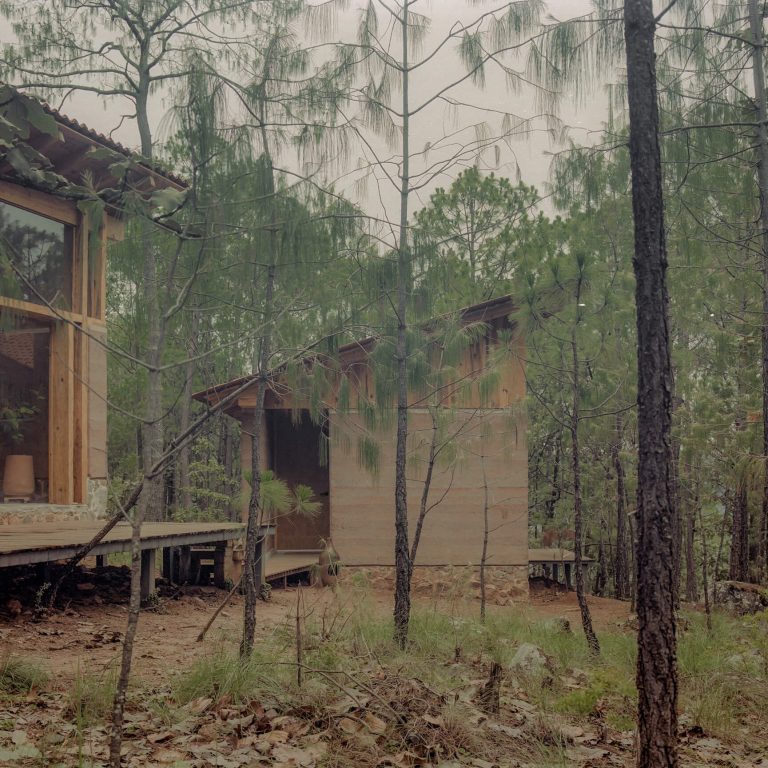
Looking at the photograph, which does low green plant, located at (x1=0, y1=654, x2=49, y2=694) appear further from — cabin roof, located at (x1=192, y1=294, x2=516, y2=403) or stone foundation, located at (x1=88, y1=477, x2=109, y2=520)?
cabin roof, located at (x1=192, y1=294, x2=516, y2=403)

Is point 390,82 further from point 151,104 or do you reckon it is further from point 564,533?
point 564,533

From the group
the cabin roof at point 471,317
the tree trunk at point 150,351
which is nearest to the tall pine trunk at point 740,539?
the cabin roof at point 471,317

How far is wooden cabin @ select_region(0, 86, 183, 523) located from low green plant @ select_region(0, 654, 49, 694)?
5364 mm

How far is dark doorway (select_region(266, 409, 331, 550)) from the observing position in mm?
17672

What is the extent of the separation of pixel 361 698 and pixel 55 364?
7670 millimetres

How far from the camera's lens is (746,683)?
7.05m

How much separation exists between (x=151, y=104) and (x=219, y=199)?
1397cm

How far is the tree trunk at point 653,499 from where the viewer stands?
4461mm

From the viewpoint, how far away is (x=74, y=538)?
8.69 meters

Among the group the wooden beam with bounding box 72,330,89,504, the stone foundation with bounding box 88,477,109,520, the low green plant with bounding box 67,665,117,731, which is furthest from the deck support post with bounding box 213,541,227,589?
the low green plant with bounding box 67,665,117,731

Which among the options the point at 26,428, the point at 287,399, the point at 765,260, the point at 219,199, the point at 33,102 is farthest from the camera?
the point at 287,399

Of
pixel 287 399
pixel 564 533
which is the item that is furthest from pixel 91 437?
pixel 564 533

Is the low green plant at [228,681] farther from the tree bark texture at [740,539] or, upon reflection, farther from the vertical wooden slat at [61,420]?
the tree bark texture at [740,539]

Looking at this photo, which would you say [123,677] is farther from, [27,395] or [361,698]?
[27,395]
